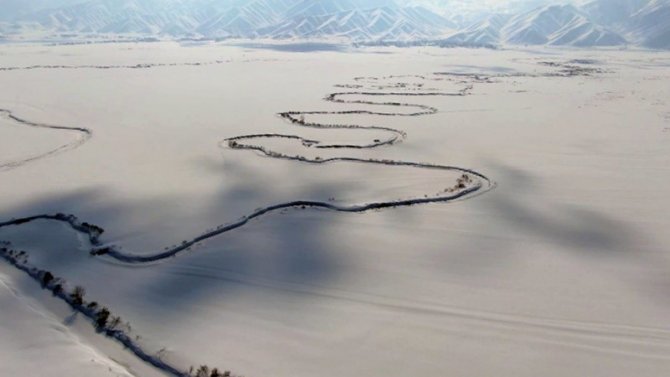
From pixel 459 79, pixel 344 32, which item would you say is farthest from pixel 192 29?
pixel 459 79

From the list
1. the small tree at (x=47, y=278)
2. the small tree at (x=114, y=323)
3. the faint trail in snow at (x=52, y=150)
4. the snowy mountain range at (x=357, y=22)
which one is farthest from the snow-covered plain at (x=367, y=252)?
the snowy mountain range at (x=357, y=22)

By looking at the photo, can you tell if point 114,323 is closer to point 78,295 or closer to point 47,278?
point 78,295

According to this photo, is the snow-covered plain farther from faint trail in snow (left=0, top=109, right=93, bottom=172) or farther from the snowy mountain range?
the snowy mountain range

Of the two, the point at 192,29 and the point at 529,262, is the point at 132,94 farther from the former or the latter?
the point at 192,29

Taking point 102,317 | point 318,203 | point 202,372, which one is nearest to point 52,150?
point 318,203

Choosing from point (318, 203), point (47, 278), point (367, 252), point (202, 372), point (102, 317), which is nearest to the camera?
point (202, 372)

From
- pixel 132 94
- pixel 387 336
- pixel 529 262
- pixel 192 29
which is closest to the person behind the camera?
pixel 387 336
